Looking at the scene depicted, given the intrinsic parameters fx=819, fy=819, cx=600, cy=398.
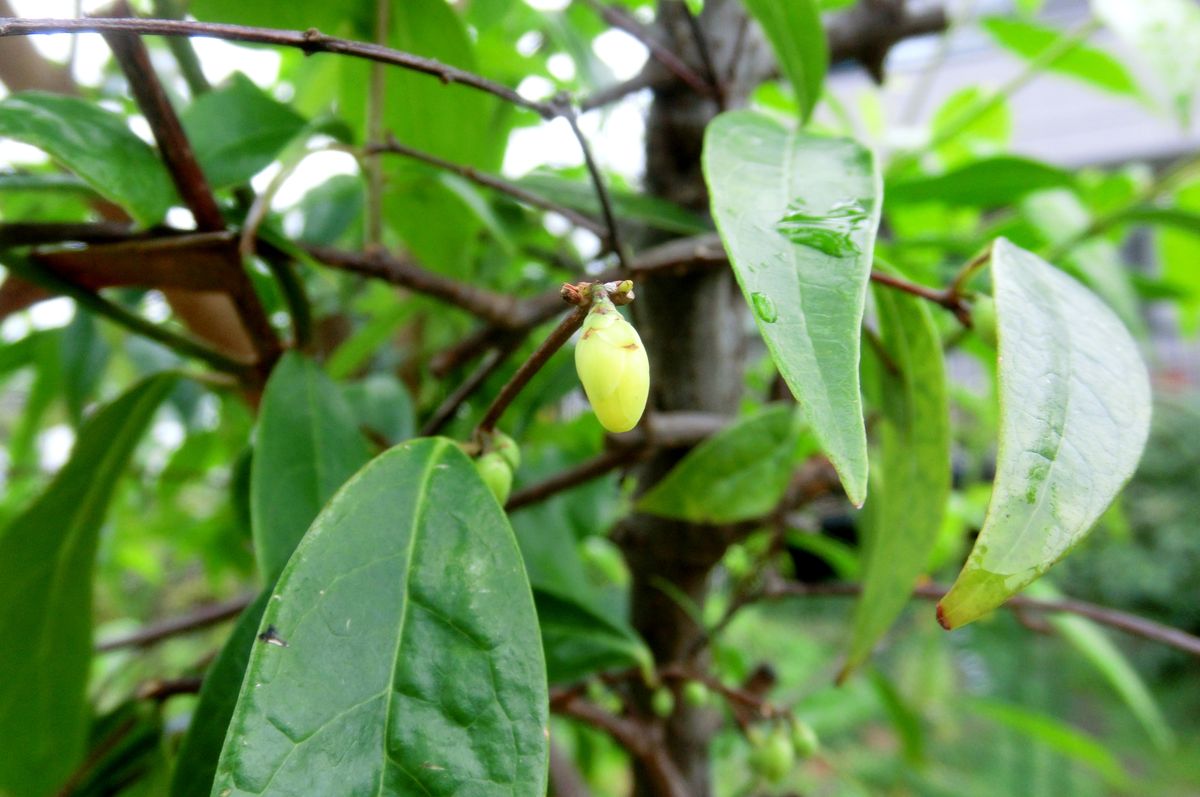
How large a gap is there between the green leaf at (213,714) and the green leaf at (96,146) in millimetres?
140

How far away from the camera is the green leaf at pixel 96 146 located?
0.25m

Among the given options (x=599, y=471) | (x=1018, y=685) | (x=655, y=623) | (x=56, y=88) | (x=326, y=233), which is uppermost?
(x=56, y=88)

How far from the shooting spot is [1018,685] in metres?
2.14

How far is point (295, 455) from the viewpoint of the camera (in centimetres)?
31

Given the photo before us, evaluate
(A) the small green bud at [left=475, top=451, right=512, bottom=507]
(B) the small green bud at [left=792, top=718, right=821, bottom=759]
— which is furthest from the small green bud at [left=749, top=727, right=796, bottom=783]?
(A) the small green bud at [left=475, top=451, right=512, bottom=507]

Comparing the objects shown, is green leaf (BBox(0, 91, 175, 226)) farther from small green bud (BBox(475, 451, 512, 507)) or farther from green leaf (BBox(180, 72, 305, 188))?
small green bud (BBox(475, 451, 512, 507))

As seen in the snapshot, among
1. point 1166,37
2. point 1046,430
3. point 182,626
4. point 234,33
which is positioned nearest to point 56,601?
point 182,626

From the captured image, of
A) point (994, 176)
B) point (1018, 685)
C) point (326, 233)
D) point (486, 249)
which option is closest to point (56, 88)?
point (326, 233)

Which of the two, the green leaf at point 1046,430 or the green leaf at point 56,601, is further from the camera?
the green leaf at point 56,601

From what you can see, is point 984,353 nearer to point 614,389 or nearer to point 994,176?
point 994,176

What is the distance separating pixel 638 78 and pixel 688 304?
14 centimetres

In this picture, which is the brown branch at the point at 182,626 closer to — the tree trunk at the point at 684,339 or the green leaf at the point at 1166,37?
the tree trunk at the point at 684,339

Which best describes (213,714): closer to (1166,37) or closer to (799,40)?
(799,40)

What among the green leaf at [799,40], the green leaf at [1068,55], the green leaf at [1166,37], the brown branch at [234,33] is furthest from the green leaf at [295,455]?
the green leaf at [1068,55]
